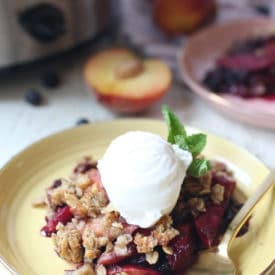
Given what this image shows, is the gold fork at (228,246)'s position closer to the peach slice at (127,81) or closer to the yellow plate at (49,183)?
the yellow plate at (49,183)

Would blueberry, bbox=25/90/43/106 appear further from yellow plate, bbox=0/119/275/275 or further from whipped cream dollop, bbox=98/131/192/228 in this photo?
whipped cream dollop, bbox=98/131/192/228

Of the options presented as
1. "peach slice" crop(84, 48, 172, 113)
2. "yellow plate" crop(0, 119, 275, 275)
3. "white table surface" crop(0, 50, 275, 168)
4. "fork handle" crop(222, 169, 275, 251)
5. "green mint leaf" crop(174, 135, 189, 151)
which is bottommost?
"white table surface" crop(0, 50, 275, 168)

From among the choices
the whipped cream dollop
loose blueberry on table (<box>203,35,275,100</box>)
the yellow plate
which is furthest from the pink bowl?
the whipped cream dollop

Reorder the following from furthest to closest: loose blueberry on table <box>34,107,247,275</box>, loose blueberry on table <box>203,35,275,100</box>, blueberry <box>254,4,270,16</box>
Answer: blueberry <box>254,4,270,16</box> < loose blueberry on table <box>203,35,275,100</box> < loose blueberry on table <box>34,107,247,275</box>

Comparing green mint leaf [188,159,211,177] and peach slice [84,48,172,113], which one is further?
peach slice [84,48,172,113]

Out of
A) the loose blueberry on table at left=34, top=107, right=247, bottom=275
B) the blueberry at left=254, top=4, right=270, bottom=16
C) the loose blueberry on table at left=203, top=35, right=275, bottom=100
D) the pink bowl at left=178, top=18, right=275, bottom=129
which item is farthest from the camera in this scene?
the blueberry at left=254, top=4, right=270, bottom=16

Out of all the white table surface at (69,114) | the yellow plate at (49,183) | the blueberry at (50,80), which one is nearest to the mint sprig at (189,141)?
→ the yellow plate at (49,183)

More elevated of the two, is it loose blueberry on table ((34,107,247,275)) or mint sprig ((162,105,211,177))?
mint sprig ((162,105,211,177))

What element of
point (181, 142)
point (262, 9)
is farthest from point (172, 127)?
point (262, 9)
